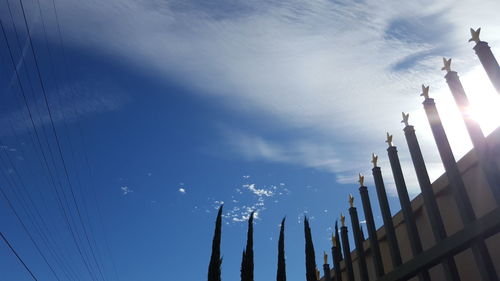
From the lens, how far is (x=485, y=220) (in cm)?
334

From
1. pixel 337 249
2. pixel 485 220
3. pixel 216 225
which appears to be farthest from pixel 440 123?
pixel 216 225

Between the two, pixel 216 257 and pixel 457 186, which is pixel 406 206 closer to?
pixel 457 186

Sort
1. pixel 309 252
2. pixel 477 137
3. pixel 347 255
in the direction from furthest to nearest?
pixel 309 252
pixel 347 255
pixel 477 137

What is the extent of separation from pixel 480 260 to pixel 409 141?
145 cm

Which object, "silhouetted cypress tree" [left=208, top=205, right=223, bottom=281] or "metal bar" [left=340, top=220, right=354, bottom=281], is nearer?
"metal bar" [left=340, top=220, right=354, bottom=281]

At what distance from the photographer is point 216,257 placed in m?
19.6

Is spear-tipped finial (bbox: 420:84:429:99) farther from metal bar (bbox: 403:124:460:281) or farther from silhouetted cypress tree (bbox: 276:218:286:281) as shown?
silhouetted cypress tree (bbox: 276:218:286:281)

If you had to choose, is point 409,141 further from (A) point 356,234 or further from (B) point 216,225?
(B) point 216,225

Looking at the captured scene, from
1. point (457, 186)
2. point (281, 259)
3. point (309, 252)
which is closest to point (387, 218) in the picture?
point (457, 186)

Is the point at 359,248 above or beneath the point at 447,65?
beneath

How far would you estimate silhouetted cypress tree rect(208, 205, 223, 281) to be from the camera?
19.0m

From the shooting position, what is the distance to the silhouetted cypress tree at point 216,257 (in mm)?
19000

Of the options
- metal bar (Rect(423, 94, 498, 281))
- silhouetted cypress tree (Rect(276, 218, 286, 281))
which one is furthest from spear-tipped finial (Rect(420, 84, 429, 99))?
silhouetted cypress tree (Rect(276, 218, 286, 281))

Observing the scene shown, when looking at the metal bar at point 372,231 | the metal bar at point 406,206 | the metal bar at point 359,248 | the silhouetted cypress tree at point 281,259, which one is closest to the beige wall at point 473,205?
the metal bar at point 406,206
